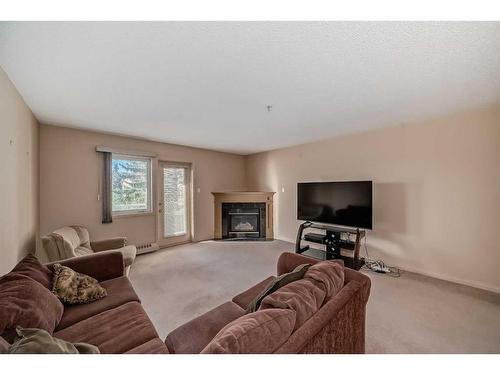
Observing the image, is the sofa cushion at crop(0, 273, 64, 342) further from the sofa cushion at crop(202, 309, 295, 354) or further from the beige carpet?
the sofa cushion at crop(202, 309, 295, 354)

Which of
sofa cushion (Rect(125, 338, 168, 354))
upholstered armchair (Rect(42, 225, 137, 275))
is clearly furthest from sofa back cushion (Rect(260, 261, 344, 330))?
upholstered armchair (Rect(42, 225, 137, 275))

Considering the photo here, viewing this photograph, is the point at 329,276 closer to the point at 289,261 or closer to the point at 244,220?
the point at 289,261

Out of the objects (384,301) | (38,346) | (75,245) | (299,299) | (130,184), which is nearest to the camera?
(38,346)

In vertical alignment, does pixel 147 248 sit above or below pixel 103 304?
below

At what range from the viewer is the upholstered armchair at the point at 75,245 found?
7.41ft

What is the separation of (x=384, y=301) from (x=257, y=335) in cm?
220

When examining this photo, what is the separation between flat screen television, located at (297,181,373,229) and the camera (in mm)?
3131

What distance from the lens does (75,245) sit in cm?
260

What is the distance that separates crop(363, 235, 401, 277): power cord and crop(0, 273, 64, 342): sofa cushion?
3.67 meters

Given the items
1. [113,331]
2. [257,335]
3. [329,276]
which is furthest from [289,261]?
[113,331]
